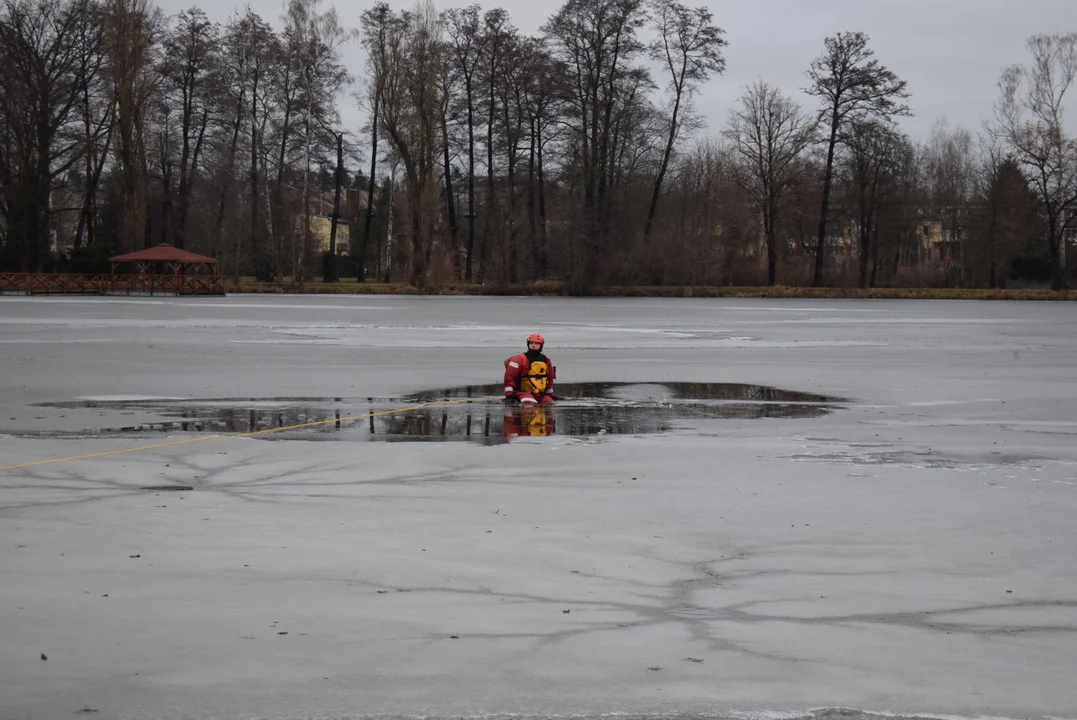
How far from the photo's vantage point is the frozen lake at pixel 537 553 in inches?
193

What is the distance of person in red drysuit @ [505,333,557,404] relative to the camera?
49.8 ft

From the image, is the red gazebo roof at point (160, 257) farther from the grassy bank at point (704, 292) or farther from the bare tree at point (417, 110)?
the bare tree at point (417, 110)

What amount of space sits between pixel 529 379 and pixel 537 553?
8.17 meters

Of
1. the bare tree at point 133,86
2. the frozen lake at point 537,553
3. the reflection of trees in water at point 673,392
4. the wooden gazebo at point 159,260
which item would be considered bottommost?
the frozen lake at point 537,553

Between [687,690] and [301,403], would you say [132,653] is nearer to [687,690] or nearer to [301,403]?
[687,690]

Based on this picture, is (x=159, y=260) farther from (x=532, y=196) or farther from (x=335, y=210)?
(x=532, y=196)

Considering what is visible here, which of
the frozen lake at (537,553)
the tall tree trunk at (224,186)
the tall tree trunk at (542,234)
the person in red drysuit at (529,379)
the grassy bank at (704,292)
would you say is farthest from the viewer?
the tall tree trunk at (542,234)

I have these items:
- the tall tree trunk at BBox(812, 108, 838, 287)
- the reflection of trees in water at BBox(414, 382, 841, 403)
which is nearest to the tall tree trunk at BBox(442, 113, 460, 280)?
the tall tree trunk at BBox(812, 108, 838, 287)

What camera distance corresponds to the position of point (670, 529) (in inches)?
308

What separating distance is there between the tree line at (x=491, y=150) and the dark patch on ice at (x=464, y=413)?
164 feet

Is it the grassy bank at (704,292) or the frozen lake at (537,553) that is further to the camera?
the grassy bank at (704,292)

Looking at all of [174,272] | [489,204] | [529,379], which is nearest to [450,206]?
[489,204]

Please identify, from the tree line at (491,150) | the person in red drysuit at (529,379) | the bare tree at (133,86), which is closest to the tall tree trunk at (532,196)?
the tree line at (491,150)

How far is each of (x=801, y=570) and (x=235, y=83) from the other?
7012cm
